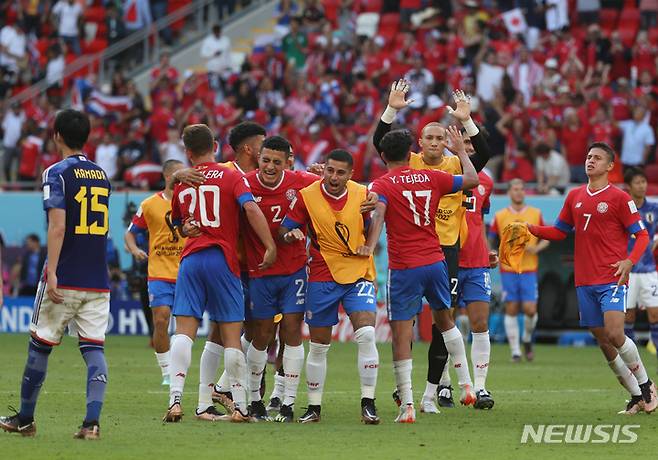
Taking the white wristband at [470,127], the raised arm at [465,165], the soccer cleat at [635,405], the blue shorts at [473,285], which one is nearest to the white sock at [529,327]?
the blue shorts at [473,285]

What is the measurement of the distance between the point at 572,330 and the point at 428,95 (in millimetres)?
6159

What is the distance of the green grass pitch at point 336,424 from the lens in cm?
1012

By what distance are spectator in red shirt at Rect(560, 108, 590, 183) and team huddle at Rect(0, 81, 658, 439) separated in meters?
13.0

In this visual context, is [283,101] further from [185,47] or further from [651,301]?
[651,301]

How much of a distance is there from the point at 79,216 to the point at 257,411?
9.21 feet

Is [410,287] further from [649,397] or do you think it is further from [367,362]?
[649,397]

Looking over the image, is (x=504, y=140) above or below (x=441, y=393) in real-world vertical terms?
above

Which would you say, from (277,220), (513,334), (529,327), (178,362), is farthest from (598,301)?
(529,327)

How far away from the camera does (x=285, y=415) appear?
12.3 meters

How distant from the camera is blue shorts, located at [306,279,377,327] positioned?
12.2 meters

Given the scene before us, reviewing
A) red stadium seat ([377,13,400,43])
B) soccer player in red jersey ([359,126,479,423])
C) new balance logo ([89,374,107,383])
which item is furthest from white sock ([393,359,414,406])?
red stadium seat ([377,13,400,43])

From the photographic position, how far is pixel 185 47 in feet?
116

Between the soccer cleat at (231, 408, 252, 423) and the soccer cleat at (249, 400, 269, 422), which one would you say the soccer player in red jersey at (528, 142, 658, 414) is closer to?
the soccer cleat at (249, 400, 269, 422)

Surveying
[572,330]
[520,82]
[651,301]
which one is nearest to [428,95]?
[520,82]
